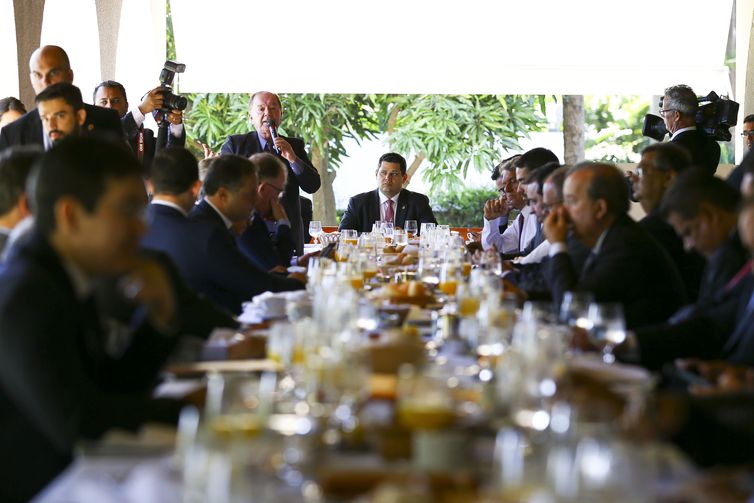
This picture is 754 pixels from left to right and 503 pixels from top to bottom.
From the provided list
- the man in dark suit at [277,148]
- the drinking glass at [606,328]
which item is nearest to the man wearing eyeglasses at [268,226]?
the man in dark suit at [277,148]

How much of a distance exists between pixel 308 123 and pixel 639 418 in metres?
10.9

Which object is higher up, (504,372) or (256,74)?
(256,74)

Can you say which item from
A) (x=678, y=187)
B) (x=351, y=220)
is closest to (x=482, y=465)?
(x=678, y=187)

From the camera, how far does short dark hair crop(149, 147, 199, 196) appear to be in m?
4.66

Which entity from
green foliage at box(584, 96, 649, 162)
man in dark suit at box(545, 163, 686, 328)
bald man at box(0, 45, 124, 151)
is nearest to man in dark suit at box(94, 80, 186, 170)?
bald man at box(0, 45, 124, 151)

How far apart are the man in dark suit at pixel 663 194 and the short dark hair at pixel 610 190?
59 centimetres

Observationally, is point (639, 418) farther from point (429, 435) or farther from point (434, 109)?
point (434, 109)

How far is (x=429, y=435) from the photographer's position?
76.7 inches

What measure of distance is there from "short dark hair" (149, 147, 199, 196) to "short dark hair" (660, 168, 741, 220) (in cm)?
190

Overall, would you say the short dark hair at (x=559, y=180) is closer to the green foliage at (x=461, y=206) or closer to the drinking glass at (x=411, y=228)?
the drinking glass at (x=411, y=228)

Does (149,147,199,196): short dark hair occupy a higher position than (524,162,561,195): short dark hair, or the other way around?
(149,147,199,196): short dark hair

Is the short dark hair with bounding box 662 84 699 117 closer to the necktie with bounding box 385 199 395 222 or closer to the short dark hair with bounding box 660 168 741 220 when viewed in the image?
the necktie with bounding box 385 199 395 222

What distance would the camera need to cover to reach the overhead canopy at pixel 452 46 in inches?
438

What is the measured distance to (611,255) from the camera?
4.19 meters
